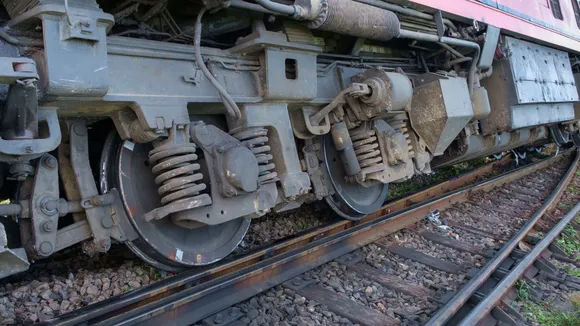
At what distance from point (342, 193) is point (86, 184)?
252cm

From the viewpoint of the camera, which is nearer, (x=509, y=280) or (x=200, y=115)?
(x=200, y=115)

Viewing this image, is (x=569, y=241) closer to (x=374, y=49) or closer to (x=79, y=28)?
(x=374, y=49)

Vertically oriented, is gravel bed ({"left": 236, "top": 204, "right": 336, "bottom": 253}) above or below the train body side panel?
below

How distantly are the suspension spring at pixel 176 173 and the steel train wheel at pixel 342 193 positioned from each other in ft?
6.14

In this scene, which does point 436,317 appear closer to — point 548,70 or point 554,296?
point 554,296

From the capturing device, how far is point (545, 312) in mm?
3471

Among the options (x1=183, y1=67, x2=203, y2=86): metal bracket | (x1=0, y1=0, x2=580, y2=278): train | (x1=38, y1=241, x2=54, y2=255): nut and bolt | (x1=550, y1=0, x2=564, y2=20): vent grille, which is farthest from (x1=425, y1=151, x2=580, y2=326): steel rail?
(x1=550, y1=0, x2=564, y2=20): vent grille

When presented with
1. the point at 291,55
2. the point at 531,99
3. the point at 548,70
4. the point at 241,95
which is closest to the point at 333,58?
the point at 291,55

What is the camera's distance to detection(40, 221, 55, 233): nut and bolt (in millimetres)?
2596

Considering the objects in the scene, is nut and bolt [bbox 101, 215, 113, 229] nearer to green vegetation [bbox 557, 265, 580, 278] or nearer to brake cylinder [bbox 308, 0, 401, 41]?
brake cylinder [bbox 308, 0, 401, 41]

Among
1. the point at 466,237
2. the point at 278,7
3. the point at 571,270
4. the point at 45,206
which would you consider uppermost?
the point at 278,7

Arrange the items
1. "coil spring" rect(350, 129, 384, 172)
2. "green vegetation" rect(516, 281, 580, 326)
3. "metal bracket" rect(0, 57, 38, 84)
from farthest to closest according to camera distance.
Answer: "coil spring" rect(350, 129, 384, 172)
"green vegetation" rect(516, 281, 580, 326)
"metal bracket" rect(0, 57, 38, 84)

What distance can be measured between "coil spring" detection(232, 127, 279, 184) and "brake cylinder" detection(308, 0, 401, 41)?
0.88 metres

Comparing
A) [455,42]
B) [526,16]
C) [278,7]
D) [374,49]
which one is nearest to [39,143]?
[278,7]
